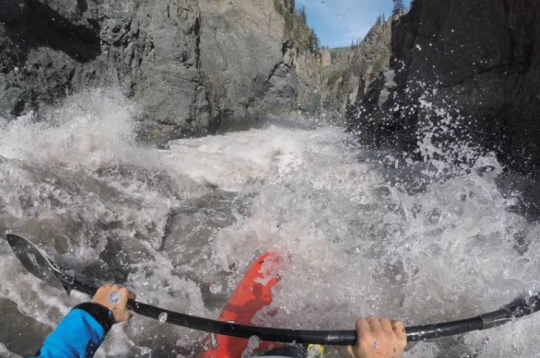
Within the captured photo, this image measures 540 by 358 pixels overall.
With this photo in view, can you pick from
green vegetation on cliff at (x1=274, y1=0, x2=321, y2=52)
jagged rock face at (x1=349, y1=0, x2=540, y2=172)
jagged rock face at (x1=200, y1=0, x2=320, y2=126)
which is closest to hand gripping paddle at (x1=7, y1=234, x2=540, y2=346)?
jagged rock face at (x1=349, y1=0, x2=540, y2=172)

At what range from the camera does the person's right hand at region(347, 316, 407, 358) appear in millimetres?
1155

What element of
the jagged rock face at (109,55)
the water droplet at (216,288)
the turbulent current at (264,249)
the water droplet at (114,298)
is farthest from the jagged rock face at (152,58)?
the water droplet at (114,298)

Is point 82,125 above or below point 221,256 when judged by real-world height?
above

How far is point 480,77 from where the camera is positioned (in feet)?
25.1

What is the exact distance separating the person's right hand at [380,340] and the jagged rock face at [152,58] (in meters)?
7.49

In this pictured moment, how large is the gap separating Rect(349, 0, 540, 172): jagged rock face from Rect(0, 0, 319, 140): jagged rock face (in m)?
6.63

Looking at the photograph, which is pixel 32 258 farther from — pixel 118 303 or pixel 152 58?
pixel 152 58

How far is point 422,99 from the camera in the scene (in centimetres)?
1037

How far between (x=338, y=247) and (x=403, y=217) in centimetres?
76

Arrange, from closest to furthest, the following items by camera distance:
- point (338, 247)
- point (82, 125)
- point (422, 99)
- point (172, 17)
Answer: point (338, 247)
point (82, 125)
point (422, 99)
point (172, 17)

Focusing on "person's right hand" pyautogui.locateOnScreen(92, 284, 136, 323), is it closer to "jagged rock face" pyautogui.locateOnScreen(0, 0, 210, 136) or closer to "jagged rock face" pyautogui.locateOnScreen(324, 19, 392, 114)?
"jagged rock face" pyautogui.locateOnScreen(0, 0, 210, 136)

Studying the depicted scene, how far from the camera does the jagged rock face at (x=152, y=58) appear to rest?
24.7 ft

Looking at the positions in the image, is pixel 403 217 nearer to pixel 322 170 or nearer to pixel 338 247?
pixel 338 247

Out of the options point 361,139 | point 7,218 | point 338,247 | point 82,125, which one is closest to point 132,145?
point 82,125
